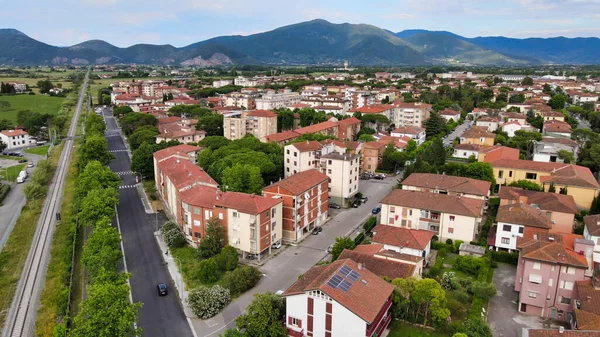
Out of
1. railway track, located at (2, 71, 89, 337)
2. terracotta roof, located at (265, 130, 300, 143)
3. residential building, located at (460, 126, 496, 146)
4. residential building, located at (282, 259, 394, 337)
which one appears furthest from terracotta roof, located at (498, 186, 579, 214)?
railway track, located at (2, 71, 89, 337)

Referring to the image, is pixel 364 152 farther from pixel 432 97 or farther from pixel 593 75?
pixel 593 75

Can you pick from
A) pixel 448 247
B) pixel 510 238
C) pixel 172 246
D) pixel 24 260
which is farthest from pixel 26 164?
pixel 510 238

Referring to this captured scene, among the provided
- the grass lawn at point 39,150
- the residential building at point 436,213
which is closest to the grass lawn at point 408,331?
the residential building at point 436,213

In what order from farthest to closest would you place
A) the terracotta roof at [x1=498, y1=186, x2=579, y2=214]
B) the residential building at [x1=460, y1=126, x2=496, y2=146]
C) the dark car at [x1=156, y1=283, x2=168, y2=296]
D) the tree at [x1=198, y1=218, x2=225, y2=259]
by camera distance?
the residential building at [x1=460, y1=126, x2=496, y2=146]
the terracotta roof at [x1=498, y1=186, x2=579, y2=214]
the tree at [x1=198, y1=218, x2=225, y2=259]
the dark car at [x1=156, y1=283, x2=168, y2=296]

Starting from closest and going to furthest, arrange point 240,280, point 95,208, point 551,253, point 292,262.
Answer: point 551,253
point 240,280
point 292,262
point 95,208

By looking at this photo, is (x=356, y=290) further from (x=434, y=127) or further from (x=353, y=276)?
(x=434, y=127)

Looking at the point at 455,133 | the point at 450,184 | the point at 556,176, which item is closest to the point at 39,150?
the point at 450,184

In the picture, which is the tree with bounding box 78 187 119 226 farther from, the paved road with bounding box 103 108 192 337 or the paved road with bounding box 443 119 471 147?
the paved road with bounding box 443 119 471 147

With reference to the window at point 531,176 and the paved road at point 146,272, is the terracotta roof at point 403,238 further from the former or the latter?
the window at point 531,176
